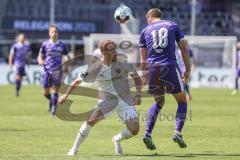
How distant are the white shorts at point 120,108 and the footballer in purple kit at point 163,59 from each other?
82cm

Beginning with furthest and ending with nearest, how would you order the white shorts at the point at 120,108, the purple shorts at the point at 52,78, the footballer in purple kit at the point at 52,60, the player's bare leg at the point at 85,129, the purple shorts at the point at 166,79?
the purple shorts at the point at 52,78, the footballer in purple kit at the point at 52,60, the purple shorts at the point at 166,79, the white shorts at the point at 120,108, the player's bare leg at the point at 85,129

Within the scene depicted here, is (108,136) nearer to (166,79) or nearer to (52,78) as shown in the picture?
(166,79)

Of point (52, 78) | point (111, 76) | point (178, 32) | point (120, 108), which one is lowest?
point (52, 78)

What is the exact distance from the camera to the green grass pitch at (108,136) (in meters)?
11.9

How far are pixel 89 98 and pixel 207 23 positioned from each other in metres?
21.7

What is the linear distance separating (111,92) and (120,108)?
0.31 metres

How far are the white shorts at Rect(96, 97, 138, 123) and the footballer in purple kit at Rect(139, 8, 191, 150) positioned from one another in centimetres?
82

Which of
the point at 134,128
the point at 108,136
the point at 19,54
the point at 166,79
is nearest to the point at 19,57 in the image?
the point at 19,54

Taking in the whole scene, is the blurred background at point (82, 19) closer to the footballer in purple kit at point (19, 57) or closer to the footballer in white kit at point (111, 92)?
the footballer in purple kit at point (19, 57)

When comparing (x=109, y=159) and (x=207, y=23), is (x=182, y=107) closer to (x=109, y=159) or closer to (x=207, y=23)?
(x=109, y=159)

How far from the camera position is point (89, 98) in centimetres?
3044

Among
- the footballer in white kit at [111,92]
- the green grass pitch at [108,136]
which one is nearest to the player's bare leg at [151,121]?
the green grass pitch at [108,136]

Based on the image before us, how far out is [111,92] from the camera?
39.2 feet

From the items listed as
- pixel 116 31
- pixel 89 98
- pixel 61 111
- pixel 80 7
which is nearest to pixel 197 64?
pixel 116 31
